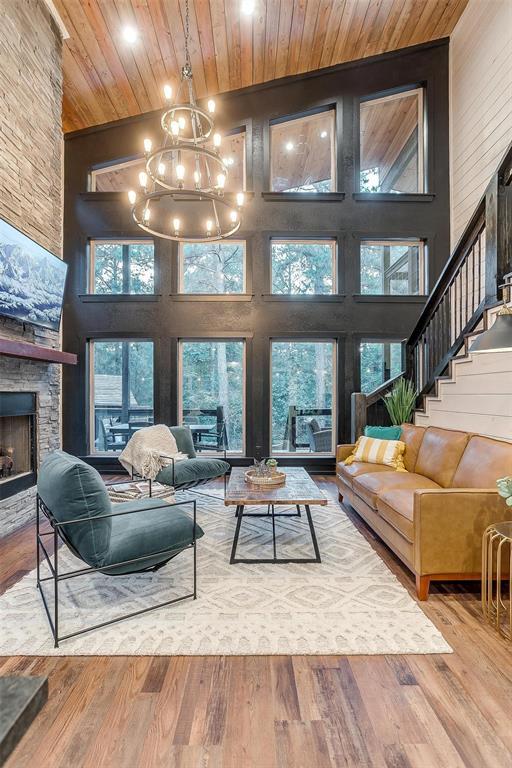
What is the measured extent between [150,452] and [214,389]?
214cm

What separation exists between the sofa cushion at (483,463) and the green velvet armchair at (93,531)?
1989mm

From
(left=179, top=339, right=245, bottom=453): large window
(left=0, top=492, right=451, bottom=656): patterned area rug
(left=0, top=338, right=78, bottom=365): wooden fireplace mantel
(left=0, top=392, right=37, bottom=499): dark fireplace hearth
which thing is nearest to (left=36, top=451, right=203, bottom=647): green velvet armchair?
(left=0, top=492, right=451, bottom=656): patterned area rug

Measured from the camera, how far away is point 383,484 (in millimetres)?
3445

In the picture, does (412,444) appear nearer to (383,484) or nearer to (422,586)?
(383,484)

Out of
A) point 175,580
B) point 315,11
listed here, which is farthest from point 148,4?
point 175,580

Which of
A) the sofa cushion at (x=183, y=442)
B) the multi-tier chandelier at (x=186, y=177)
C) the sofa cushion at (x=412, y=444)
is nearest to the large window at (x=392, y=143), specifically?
the multi-tier chandelier at (x=186, y=177)

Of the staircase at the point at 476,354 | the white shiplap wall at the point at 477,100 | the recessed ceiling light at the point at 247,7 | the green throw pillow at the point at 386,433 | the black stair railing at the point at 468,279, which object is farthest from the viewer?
the white shiplap wall at the point at 477,100

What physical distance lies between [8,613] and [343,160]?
6650 mm

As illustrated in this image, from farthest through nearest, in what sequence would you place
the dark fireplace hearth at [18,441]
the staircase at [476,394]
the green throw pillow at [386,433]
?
the green throw pillow at [386,433] → the dark fireplace hearth at [18,441] → the staircase at [476,394]

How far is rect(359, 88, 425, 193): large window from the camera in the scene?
6316 mm

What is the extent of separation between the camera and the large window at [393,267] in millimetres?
6211

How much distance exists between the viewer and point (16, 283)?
3.73 m

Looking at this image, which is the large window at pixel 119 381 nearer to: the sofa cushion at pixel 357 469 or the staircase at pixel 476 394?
the sofa cushion at pixel 357 469

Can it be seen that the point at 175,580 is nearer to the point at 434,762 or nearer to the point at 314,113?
the point at 434,762
